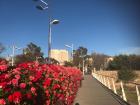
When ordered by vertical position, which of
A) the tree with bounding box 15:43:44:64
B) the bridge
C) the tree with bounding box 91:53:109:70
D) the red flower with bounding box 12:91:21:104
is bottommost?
the bridge

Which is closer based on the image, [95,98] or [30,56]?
[95,98]

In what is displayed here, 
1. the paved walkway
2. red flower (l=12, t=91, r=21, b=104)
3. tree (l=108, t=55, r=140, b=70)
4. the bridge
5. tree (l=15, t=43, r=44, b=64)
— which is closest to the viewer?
red flower (l=12, t=91, r=21, b=104)

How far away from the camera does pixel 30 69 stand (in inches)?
275

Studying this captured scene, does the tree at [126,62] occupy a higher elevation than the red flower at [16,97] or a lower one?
higher

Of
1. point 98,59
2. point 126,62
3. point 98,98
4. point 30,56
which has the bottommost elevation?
point 98,98

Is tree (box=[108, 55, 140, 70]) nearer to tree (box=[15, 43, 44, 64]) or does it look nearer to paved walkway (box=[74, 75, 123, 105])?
tree (box=[15, 43, 44, 64])

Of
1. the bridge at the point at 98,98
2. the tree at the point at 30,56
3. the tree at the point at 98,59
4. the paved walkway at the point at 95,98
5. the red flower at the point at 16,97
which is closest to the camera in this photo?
the red flower at the point at 16,97

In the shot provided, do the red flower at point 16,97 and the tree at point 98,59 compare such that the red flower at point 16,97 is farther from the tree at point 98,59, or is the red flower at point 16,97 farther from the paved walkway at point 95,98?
the tree at point 98,59

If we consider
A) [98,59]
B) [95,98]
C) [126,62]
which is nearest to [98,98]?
[95,98]

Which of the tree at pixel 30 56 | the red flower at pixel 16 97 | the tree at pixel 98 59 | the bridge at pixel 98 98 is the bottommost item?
the bridge at pixel 98 98

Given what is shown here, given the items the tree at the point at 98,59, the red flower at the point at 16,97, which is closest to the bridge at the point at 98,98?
the red flower at the point at 16,97

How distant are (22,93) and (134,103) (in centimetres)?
1155

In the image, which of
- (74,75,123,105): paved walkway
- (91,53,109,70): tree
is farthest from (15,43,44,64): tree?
(91,53,109,70): tree

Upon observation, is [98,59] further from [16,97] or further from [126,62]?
[16,97]
